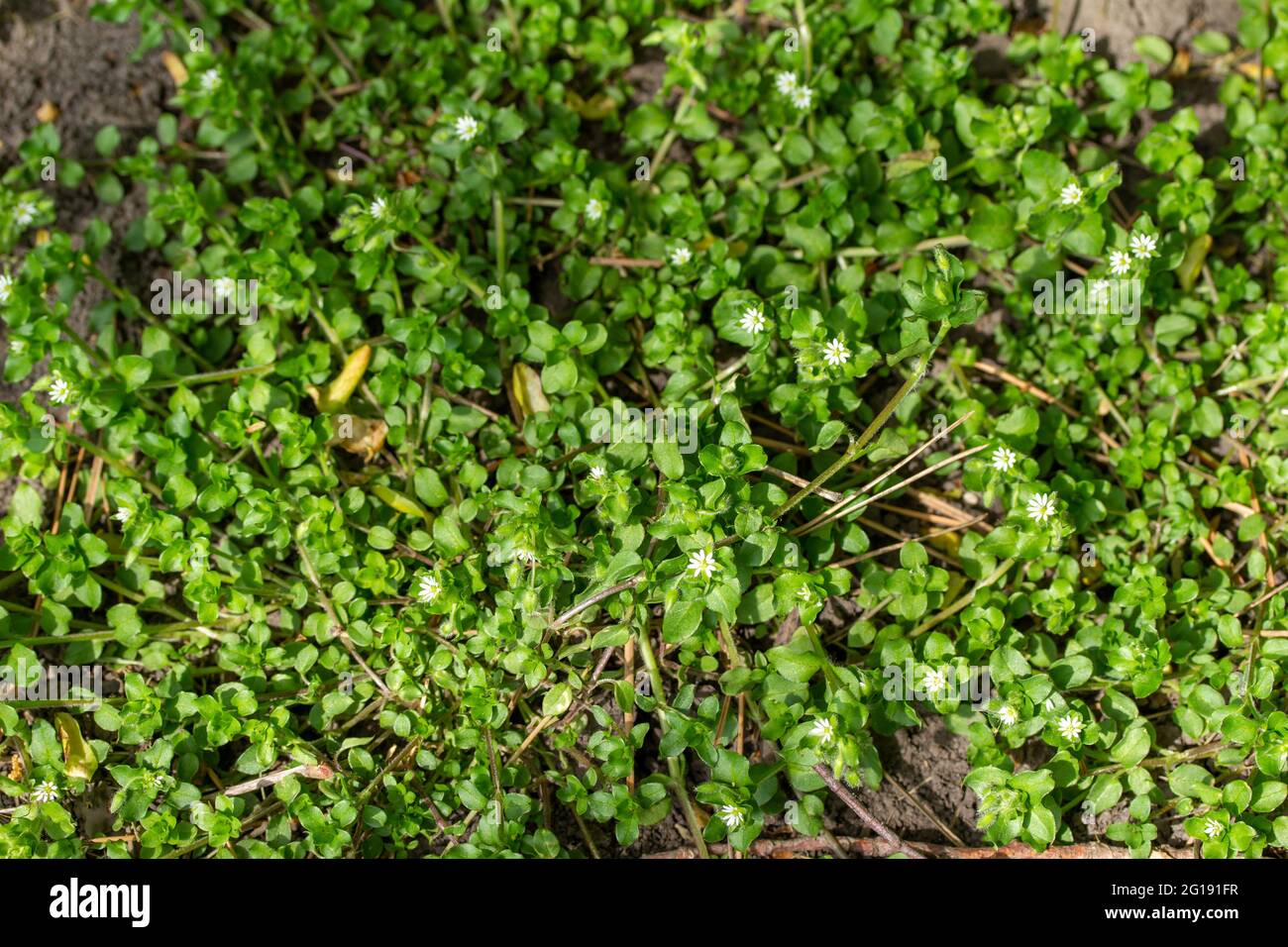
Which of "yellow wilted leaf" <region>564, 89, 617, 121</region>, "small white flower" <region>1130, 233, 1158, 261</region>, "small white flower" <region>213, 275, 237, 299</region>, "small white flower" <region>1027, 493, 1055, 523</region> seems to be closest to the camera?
"small white flower" <region>1027, 493, 1055, 523</region>

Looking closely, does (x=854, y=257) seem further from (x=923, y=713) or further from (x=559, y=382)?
(x=923, y=713)

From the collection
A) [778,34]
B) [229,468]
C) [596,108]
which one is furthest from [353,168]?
[778,34]

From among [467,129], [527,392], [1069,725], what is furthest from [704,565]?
[467,129]

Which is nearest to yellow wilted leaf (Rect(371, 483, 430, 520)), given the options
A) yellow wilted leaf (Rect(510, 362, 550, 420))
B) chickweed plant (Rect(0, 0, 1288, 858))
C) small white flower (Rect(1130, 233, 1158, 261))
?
chickweed plant (Rect(0, 0, 1288, 858))

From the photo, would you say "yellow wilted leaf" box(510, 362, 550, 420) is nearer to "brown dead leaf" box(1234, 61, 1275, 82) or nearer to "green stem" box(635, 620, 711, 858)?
"green stem" box(635, 620, 711, 858)

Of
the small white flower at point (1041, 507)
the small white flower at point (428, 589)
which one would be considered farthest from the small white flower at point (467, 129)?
the small white flower at point (1041, 507)

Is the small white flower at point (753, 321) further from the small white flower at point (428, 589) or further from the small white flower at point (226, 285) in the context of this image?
the small white flower at point (226, 285)
